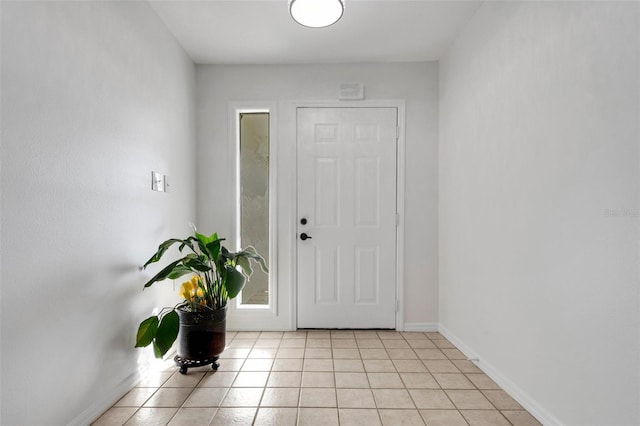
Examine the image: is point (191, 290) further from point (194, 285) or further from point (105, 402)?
point (105, 402)

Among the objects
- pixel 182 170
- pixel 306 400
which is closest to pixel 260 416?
pixel 306 400

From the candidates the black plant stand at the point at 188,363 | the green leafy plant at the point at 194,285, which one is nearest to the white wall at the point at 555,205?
the green leafy plant at the point at 194,285

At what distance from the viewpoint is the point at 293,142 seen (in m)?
3.29

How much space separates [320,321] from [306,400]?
1.30 meters

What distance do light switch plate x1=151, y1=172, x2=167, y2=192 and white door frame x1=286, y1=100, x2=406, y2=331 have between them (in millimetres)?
1117

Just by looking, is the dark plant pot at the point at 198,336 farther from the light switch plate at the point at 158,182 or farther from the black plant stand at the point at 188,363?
the light switch plate at the point at 158,182

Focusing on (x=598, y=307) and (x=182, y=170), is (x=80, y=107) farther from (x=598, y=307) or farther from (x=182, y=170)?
(x=598, y=307)

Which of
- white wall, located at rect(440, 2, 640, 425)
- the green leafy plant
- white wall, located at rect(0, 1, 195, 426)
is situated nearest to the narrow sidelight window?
the green leafy plant

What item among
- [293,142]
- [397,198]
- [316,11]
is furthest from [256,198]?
[316,11]

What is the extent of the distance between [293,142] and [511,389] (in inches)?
96.4

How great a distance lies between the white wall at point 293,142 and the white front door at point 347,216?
0.42ft

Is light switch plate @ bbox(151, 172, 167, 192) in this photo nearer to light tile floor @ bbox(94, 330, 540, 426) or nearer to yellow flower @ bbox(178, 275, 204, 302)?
yellow flower @ bbox(178, 275, 204, 302)

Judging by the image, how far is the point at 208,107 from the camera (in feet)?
10.9

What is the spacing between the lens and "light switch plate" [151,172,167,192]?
2.44 metres
